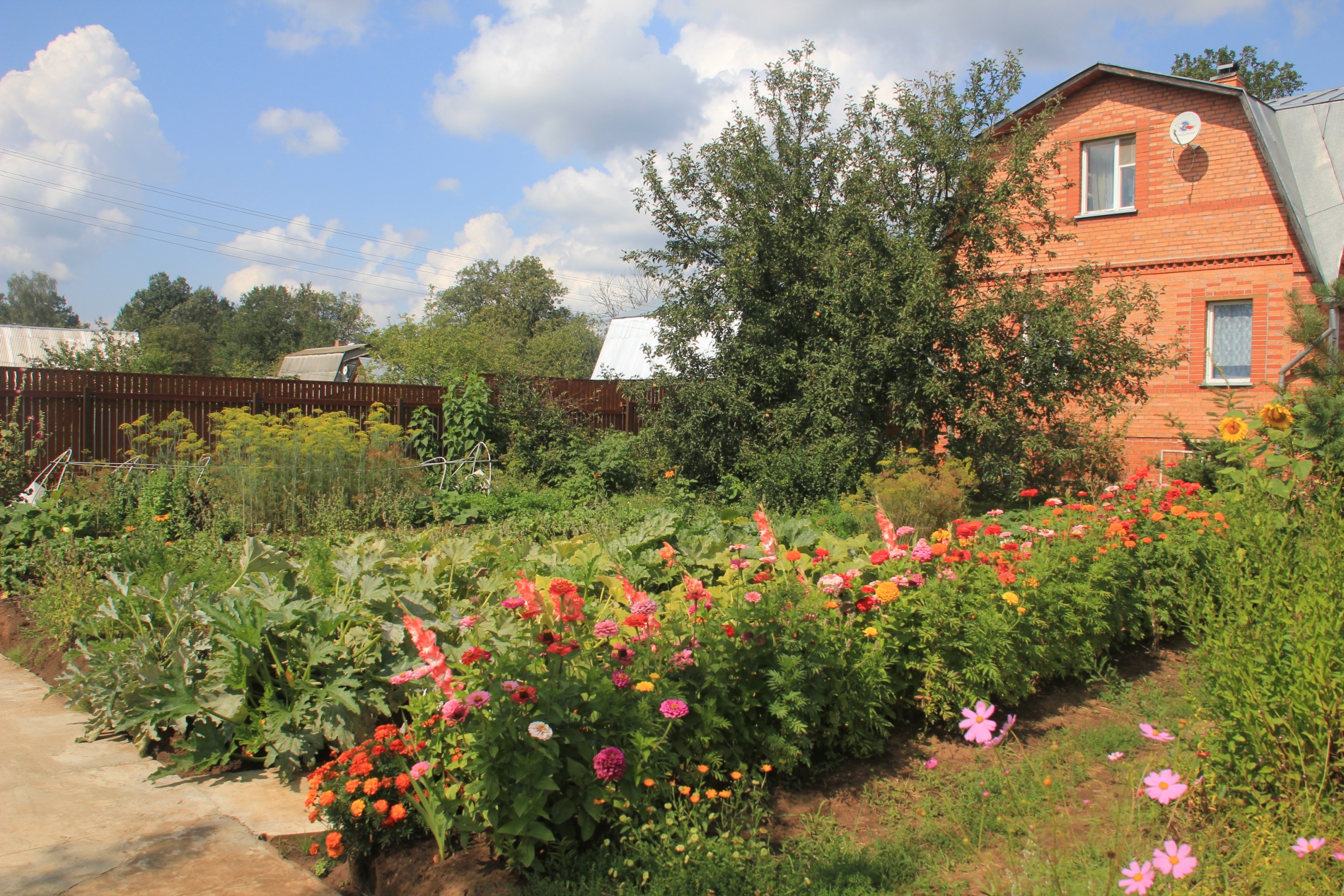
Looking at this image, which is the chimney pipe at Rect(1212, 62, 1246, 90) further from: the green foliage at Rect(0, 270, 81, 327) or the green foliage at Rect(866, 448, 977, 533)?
the green foliage at Rect(0, 270, 81, 327)

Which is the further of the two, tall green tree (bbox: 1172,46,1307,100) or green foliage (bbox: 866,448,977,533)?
tall green tree (bbox: 1172,46,1307,100)

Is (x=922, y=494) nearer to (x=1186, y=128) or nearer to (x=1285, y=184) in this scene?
(x=1186, y=128)

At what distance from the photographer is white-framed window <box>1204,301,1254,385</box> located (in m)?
13.0

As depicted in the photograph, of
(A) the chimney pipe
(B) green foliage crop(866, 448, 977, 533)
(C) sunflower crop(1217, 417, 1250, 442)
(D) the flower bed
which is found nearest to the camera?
(D) the flower bed

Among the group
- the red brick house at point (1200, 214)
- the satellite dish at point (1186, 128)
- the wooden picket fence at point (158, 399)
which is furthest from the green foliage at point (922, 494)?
the satellite dish at point (1186, 128)

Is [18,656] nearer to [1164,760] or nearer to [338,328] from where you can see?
[1164,760]

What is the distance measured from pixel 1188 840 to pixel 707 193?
9581mm

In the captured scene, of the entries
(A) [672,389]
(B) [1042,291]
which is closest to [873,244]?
(B) [1042,291]

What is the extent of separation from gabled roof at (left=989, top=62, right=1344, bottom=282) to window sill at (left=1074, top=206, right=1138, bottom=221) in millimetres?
1880

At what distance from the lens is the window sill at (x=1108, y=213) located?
13.8 metres

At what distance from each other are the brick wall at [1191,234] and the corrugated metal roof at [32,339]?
102 ft

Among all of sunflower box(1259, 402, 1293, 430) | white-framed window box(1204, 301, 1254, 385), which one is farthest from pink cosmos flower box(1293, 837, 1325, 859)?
white-framed window box(1204, 301, 1254, 385)

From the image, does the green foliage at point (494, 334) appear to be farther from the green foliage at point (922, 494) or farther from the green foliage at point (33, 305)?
the green foliage at point (33, 305)

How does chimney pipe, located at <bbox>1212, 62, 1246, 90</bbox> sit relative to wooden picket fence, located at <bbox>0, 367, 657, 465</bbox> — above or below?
above
